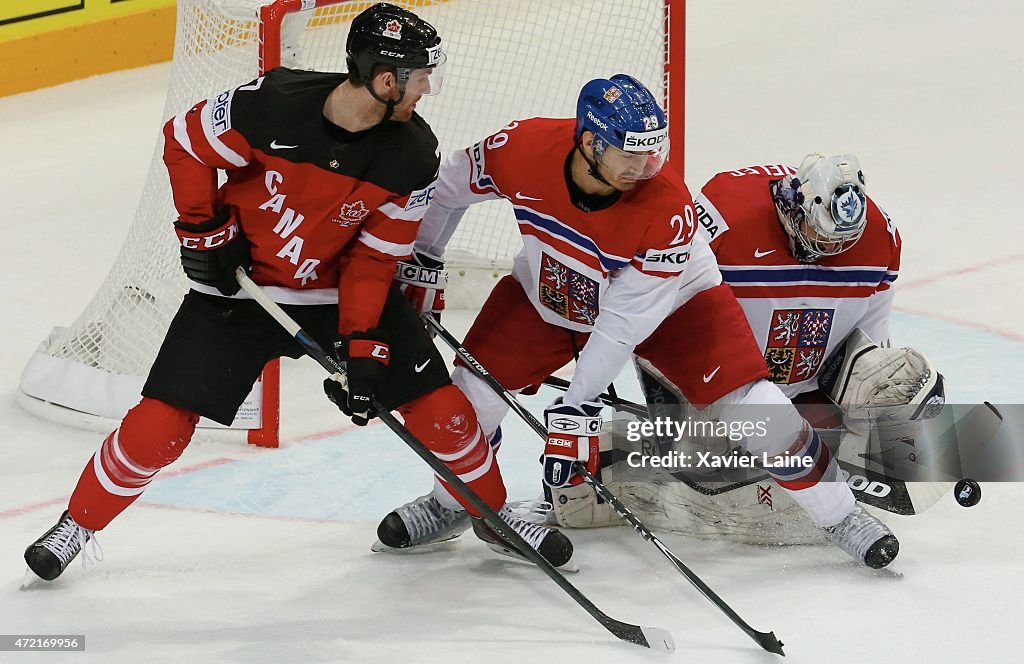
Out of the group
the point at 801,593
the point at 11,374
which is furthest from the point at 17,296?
the point at 801,593

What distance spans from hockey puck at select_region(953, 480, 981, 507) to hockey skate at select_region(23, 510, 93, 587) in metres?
1.99

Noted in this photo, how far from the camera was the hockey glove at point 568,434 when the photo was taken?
10.5 feet

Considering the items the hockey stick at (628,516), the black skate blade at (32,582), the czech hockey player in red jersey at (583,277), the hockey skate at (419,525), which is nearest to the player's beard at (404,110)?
the czech hockey player in red jersey at (583,277)

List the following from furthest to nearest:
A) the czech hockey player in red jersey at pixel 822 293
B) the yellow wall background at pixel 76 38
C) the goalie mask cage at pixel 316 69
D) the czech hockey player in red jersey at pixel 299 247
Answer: the yellow wall background at pixel 76 38
the goalie mask cage at pixel 316 69
the czech hockey player in red jersey at pixel 822 293
the czech hockey player in red jersey at pixel 299 247

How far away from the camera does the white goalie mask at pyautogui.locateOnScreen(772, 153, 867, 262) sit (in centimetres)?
340

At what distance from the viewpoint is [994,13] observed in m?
8.76

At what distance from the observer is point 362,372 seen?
10.3ft

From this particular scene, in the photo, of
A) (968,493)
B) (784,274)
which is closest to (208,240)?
(784,274)

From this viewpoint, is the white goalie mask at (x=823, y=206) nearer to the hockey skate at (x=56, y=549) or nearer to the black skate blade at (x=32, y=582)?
the hockey skate at (x=56, y=549)

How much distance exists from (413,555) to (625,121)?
1149 mm

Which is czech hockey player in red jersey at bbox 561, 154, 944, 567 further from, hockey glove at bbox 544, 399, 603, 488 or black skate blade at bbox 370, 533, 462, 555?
black skate blade at bbox 370, 533, 462, 555

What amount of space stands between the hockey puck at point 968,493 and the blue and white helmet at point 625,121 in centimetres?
109

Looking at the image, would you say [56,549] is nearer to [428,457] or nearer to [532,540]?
[428,457]

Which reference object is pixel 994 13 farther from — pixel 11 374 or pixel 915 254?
pixel 11 374
